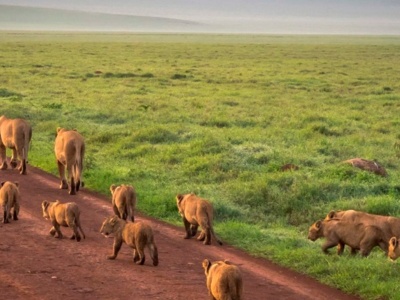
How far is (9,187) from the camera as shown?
11.6m

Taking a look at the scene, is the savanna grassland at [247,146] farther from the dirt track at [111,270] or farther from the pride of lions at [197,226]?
the dirt track at [111,270]

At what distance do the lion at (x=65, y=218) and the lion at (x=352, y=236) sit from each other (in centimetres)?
329

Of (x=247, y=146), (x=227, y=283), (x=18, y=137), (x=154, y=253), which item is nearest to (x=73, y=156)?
(x=18, y=137)

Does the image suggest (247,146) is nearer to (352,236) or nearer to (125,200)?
(125,200)

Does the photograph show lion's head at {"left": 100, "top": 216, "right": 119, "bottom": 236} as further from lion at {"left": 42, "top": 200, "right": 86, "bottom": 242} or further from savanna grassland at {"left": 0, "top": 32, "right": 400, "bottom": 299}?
savanna grassland at {"left": 0, "top": 32, "right": 400, "bottom": 299}

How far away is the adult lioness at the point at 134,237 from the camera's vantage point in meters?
9.45

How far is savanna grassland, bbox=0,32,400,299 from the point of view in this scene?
11.5 m

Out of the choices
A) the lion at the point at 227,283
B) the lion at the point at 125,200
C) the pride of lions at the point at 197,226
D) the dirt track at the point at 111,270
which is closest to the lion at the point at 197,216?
the pride of lions at the point at 197,226

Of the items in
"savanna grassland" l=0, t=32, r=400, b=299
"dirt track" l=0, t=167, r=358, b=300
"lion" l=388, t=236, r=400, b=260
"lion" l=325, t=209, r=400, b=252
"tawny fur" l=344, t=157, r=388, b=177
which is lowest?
"savanna grassland" l=0, t=32, r=400, b=299

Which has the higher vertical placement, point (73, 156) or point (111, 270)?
point (73, 156)

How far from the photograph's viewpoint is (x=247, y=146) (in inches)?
709

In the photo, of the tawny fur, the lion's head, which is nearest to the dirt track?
the lion's head

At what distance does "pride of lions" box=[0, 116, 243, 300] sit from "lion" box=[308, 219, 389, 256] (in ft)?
4.83

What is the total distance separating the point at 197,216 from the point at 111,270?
6.06 feet
